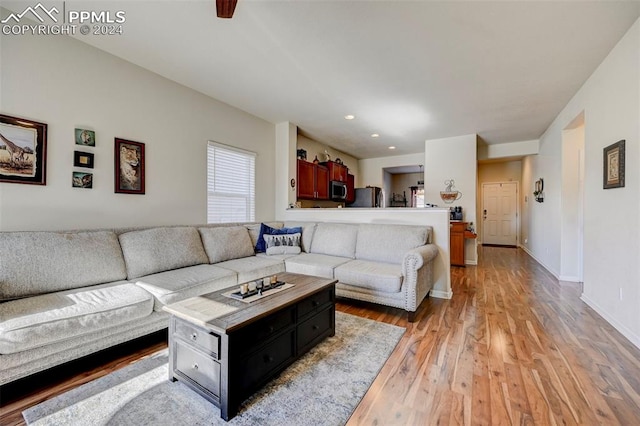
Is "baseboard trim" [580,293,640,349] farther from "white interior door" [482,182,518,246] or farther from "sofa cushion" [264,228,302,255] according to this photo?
"white interior door" [482,182,518,246]

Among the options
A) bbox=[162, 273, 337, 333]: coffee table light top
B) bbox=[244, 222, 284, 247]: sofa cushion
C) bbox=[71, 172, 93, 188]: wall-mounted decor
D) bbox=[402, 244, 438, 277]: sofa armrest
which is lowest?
bbox=[162, 273, 337, 333]: coffee table light top

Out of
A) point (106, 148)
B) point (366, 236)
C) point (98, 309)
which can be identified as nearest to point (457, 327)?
point (366, 236)

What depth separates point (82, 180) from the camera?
256 cm

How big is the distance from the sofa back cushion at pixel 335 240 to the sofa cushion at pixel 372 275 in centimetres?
43

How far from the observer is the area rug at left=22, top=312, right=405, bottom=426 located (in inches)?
55.9

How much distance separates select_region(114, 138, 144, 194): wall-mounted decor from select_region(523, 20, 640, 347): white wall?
4657 millimetres

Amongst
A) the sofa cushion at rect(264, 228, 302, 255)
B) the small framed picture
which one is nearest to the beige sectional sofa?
the sofa cushion at rect(264, 228, 302, 255)

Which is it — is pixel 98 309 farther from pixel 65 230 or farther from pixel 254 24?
pixel 254 24

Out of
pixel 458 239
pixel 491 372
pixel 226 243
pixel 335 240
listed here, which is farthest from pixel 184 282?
pixel 458 239

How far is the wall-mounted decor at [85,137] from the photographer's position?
253 cm

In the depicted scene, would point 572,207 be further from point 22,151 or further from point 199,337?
point 22,151

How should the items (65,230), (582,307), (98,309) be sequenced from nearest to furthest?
(98,309), (65,230), (582,307)

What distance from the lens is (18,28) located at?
2.21m

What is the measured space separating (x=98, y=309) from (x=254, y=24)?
247 cm
